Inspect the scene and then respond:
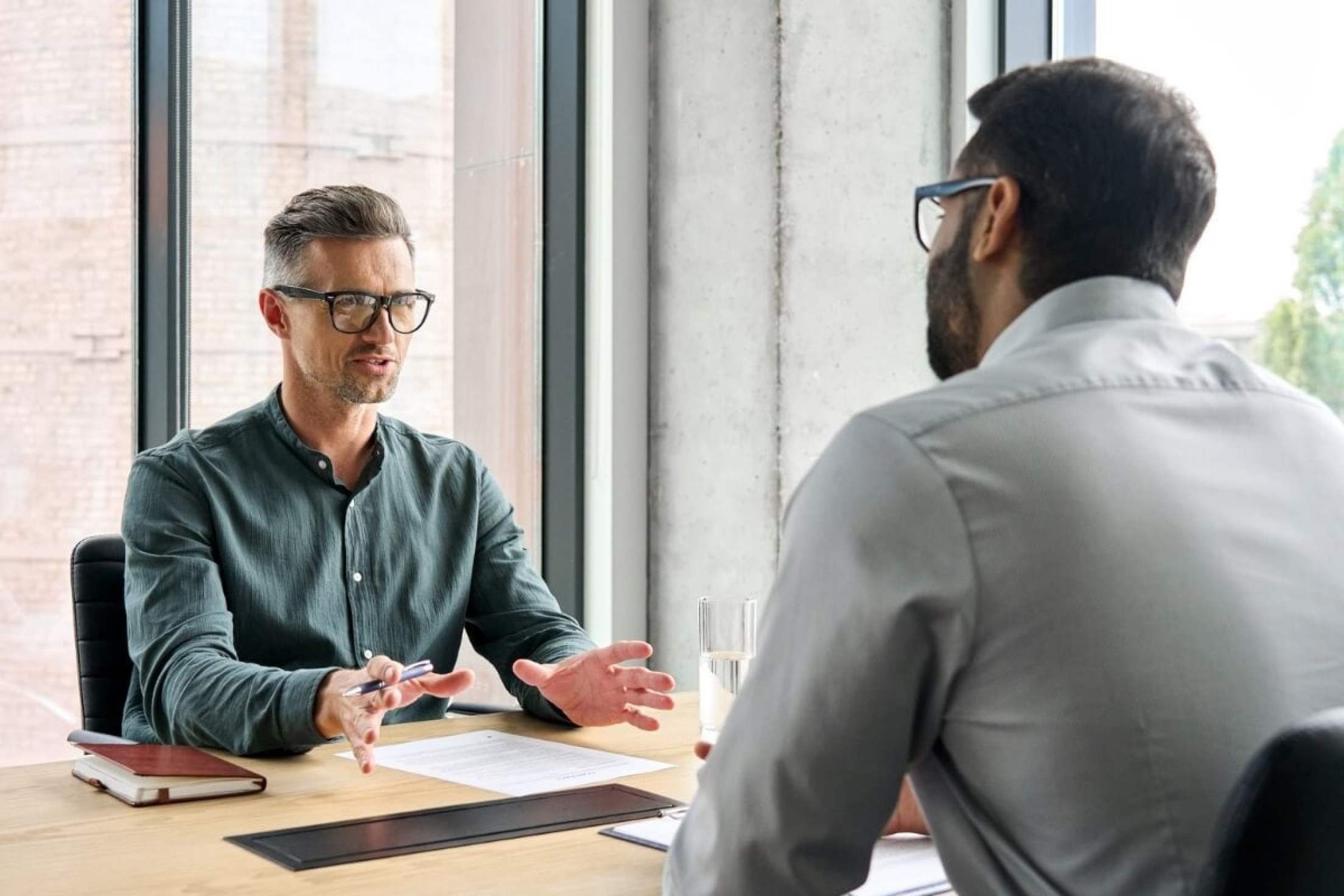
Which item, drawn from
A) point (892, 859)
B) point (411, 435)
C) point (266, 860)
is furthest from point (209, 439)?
point (892, 859)

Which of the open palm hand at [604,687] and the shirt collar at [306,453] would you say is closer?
the open palm hand at [604,687]

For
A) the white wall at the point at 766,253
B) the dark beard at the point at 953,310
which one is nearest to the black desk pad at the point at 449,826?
the dark beard at the point at 953,310

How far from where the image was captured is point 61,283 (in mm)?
3865

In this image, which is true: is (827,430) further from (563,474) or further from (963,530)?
(963,530)

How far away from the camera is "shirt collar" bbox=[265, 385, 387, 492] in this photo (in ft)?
8.25

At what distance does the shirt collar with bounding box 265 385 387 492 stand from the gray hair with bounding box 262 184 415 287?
225 millimetres

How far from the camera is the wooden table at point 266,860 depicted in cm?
134

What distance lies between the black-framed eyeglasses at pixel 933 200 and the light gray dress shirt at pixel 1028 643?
214mm

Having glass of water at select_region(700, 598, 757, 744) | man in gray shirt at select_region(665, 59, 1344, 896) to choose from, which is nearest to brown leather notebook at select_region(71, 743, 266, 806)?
glass of water at select_region(700, 598, 757, 744)

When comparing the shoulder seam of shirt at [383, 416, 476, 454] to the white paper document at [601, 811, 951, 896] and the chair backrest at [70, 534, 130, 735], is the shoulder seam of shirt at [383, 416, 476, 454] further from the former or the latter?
the white paper document at [601, 811, 951, 896]

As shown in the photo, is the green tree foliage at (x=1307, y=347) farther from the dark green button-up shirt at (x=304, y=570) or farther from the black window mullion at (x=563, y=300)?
the black window mullion at (x=563, y=300)

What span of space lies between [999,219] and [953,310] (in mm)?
107

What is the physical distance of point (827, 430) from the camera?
3.64 m

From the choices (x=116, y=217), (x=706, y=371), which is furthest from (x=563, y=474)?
(x=116, y=217)
